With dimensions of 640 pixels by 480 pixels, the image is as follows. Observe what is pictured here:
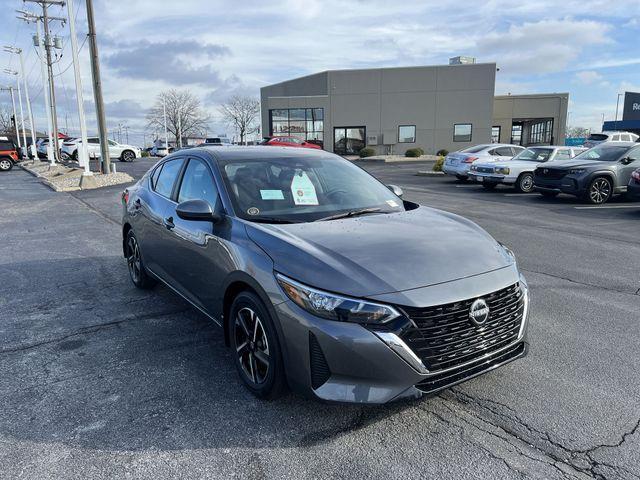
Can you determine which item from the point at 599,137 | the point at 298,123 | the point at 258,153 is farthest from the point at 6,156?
the point at 599,137

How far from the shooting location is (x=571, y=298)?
521cm

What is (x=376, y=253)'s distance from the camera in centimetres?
298

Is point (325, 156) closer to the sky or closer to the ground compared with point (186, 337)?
closer to the sky

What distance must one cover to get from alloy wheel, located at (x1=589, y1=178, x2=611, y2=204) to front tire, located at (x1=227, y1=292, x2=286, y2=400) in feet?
40.9

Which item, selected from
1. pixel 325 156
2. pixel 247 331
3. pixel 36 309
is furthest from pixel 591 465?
pixel 36 309

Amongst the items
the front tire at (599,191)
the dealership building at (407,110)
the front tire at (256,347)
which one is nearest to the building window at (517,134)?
the dealership building at (407,110)

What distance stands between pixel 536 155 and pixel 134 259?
1540 centimetres

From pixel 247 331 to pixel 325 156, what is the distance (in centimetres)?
213

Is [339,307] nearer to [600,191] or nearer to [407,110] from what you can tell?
[600,191]

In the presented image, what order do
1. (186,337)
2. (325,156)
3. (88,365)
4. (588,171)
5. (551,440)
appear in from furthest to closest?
(588,171), (325,156), (186,337), (88,365), (551,440)

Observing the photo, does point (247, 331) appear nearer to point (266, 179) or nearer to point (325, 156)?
point (266, 179)

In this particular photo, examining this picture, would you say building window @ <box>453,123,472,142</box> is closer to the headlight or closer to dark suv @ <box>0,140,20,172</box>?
dark suv @ <box>0,140,20,172</box>

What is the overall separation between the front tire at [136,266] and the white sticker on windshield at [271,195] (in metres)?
2.20

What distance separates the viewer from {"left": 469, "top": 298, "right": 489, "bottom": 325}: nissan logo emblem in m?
2.76
